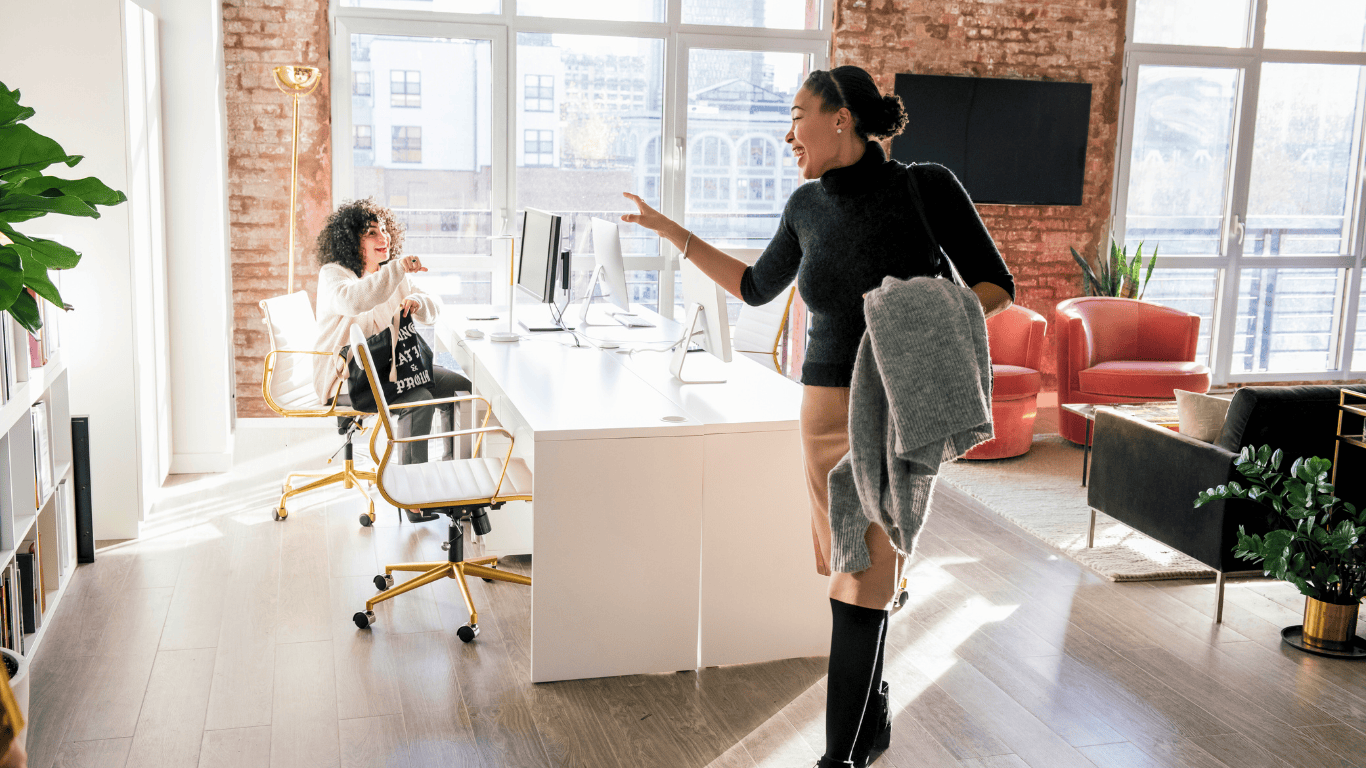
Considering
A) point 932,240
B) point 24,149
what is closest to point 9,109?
point 24,149

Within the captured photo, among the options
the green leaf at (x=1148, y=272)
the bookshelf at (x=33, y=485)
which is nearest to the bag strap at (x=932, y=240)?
the bookshelf at (x=33, y=485)

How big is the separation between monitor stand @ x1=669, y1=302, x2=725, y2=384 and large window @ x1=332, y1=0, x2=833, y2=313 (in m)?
2.91

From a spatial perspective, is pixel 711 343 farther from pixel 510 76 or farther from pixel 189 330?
pixel 510 76

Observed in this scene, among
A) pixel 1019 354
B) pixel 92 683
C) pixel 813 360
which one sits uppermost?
pixel 813 360

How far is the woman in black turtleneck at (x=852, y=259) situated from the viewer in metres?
2.25

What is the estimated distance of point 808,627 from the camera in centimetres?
336

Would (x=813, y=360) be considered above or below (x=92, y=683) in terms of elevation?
above

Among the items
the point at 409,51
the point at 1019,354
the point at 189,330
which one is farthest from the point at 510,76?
the point at 1019,354

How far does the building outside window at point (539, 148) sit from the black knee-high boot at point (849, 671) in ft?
15.3

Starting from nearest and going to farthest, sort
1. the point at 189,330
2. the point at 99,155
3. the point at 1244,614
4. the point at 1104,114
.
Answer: the point at 1244,614 → the point at 99,155 → the point at 189,330 → the point at 1104,114

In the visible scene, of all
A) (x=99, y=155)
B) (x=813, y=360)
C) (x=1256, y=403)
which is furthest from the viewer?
(x=99, y=155)

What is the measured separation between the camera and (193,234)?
5.18m

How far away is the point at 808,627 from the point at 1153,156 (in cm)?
531

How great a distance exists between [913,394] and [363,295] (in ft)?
9.76
